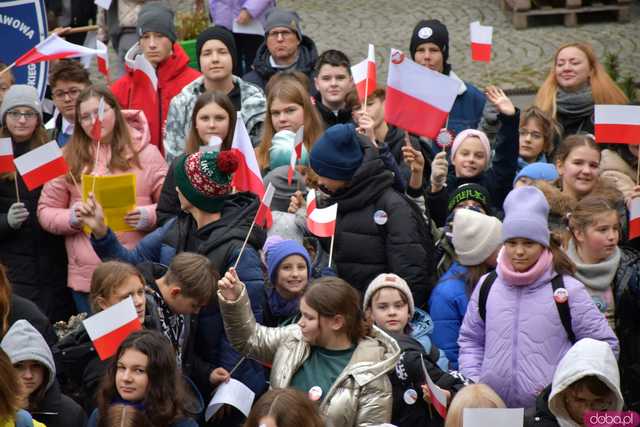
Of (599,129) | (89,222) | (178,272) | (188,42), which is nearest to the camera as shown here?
(178,272)

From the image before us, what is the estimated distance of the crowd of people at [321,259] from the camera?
6430mm

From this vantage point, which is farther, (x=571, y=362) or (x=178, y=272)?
(x=178, y=272)

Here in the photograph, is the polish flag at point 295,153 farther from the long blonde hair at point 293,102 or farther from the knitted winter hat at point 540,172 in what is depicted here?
the knitted winter hat at point 540,172

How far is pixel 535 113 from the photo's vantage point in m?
9.25

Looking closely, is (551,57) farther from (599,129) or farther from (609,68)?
(599,129)

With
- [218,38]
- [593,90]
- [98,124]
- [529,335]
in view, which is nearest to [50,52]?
[218,38]

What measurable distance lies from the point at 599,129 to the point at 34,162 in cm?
329

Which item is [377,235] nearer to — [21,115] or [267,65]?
[21,115]

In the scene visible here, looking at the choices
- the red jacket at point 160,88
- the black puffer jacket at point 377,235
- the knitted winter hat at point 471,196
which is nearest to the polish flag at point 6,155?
the red jacket at point 160,88

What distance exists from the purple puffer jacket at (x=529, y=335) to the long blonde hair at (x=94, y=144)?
2.81 metres

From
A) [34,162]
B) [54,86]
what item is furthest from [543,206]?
[54,86]

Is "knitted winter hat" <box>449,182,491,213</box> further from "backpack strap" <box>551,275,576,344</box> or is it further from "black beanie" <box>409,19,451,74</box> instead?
"black beanie" <box>409,19,451,74</box>

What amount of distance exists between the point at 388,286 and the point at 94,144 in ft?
7.84

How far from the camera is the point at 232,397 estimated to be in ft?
22.2
